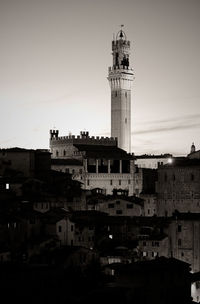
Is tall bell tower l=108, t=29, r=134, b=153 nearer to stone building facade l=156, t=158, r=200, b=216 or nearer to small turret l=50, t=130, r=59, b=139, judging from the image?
small turret l=50, t=130, r=59, b=139

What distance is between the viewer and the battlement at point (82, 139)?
83312mm

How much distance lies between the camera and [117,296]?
3591cm

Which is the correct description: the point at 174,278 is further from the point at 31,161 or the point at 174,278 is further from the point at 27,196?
the point at 31,161

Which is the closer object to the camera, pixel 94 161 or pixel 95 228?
pixel 95 228

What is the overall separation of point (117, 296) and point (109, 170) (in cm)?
4134

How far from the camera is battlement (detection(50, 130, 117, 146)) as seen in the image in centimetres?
8331

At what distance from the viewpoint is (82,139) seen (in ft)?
274

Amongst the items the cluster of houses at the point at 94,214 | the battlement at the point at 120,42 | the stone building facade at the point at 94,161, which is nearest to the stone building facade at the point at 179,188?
the cluster of houses at the point at 94,214

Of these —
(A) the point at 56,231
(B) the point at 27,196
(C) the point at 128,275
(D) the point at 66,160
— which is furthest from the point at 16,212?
(D) the point at 66,160

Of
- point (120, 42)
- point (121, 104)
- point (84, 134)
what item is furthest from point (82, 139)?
point (120, 42)

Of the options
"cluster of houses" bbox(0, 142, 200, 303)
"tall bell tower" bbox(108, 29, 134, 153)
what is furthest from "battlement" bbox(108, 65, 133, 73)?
"cluster of houses" bbox(0, 142, 200, 303)

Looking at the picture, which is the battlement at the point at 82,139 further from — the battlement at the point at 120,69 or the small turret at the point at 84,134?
the battlement at the point at 120,69

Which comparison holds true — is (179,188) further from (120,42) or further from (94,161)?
(120,42)

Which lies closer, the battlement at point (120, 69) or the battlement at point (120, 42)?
the battlement at point (120, 69)
